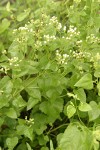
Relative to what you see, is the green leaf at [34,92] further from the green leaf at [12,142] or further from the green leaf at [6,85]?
the green leaf at [12,142]

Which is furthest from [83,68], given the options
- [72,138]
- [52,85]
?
[72,138]

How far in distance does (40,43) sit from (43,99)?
1.26 feet

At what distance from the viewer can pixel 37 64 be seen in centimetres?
213

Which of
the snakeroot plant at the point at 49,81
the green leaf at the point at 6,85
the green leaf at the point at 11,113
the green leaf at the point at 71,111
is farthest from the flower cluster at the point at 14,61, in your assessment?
the green leaf at the point at 71,111

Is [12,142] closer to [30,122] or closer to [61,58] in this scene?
[30,122]

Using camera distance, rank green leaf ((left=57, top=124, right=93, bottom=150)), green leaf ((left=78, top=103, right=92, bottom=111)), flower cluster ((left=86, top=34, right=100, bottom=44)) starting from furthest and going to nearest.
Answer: flower cluster ((left=86, top=34, right=100, bottom=44)) → green leaf ((left=78, top=103, right=92, bottom=111)) → green leaf ((left=57, top=124, right=93, bottom=150))

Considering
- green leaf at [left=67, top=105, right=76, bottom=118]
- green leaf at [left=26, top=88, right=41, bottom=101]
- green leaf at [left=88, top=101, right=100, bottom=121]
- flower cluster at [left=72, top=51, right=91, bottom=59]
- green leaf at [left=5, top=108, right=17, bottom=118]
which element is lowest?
green leaf at [left=88, top=101, right=100, bottom=121]

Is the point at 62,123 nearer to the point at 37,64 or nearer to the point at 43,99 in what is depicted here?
the point at 43,99

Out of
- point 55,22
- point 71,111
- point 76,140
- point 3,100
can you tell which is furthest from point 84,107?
point 55,22

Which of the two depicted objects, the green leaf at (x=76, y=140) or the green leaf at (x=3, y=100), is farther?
the green leaf at (x=3, y=100)

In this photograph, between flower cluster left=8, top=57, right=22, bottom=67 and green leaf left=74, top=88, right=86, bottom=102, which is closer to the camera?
flower cluster left=8, top=57, right=22, bottom=67

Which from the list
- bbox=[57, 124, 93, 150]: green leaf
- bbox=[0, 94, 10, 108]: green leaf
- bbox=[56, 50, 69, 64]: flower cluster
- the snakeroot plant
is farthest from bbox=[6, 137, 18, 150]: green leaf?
bbox=[56, 50, 69, 64]: flower cluster

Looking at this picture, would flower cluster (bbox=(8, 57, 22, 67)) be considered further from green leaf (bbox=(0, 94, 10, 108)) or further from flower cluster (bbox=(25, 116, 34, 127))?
flower cluster (bbox=(25, 116, 34, 127))

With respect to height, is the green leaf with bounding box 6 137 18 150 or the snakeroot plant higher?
the snakeroot plant
